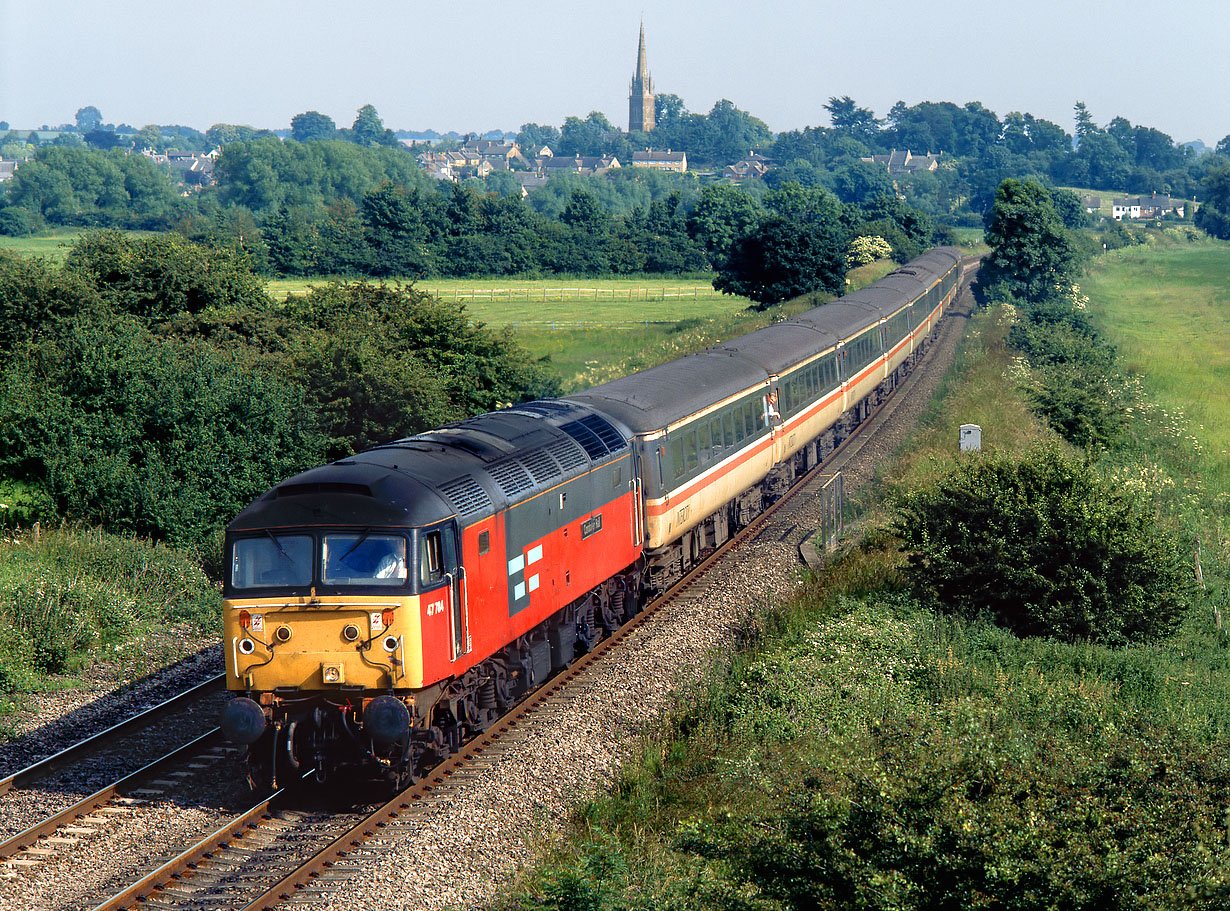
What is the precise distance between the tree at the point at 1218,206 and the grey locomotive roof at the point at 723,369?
5015 inches

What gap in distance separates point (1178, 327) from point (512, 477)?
6646cm

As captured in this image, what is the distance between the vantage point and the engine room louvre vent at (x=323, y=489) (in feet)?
41.9

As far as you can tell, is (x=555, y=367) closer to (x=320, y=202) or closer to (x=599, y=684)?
(x=599, y=684)

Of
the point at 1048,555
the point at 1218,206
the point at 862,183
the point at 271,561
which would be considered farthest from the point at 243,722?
the point at 862,183

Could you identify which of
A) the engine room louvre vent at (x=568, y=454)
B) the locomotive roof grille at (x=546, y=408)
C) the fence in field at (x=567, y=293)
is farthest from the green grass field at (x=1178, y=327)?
the fence in field at (x=567, y=293)

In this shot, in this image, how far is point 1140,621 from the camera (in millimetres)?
18188

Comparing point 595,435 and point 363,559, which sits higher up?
point 595,435

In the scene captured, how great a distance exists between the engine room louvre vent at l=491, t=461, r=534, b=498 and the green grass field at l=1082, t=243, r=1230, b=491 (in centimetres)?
2503

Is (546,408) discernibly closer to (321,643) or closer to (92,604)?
(321,643)

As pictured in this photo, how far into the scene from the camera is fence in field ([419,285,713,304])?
289 ft

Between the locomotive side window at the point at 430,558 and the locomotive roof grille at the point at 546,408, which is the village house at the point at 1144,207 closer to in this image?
Result: the locomotive roof grille at the point at 546,408

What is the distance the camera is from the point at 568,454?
16.3 meters

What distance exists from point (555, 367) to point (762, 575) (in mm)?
32123

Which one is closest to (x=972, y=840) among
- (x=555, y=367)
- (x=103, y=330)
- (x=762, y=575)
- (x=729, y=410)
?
(x=762, y=575)
